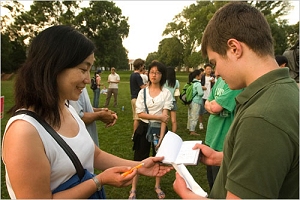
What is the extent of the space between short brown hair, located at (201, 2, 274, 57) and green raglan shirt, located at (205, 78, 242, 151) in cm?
166

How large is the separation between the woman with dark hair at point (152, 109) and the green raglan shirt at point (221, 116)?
2.80 feet

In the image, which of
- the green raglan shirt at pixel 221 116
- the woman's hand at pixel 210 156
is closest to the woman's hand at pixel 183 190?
the woman's hand at pixel 210 156

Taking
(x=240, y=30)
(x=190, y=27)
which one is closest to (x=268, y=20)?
(x=190, y=27)

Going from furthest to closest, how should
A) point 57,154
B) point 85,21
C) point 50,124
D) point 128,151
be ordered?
point 85,21
point 128,151
point 50,124
point 57,154

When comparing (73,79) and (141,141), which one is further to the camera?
(141,141)

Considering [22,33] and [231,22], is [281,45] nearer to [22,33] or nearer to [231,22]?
[22,33]

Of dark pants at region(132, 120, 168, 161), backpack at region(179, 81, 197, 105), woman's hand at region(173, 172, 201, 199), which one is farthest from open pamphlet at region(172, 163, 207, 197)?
backpack at region(179, 81, 197, 105)

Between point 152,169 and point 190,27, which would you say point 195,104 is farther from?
point 190,27

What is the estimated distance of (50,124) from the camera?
153cm

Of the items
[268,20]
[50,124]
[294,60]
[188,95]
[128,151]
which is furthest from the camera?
[268,20]

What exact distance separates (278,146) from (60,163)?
1091 millimetres

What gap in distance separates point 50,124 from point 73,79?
1.01 ft

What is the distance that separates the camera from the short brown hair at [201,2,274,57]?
130 centimetres

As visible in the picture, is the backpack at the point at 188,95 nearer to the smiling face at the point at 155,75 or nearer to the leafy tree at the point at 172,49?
the smiling face at the point at 155,75
